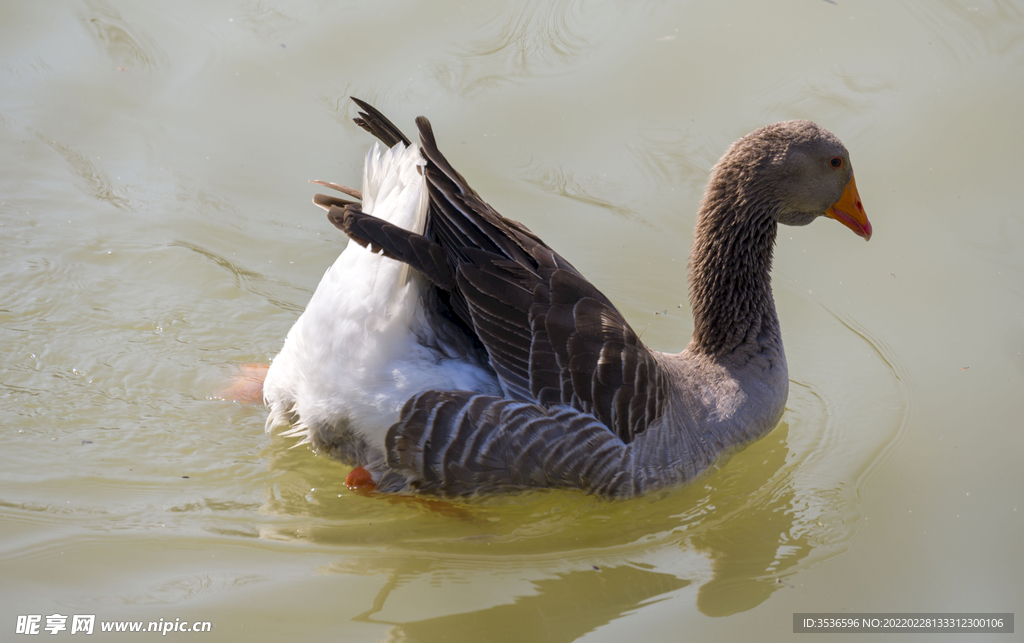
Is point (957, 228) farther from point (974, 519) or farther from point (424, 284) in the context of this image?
point (424, 284)

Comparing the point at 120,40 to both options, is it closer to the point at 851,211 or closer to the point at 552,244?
the point at 552,244

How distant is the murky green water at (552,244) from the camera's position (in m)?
3.57

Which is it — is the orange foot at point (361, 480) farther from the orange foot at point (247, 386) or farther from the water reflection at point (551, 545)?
the orange foot at point (247, 386)

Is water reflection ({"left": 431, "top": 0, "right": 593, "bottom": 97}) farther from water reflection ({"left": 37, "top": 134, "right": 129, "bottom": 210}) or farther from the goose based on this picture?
the goose

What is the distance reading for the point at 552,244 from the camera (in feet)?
17.9

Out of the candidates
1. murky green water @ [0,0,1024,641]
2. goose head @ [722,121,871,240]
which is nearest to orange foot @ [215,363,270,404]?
murky green water @ [0,0,1024,641]

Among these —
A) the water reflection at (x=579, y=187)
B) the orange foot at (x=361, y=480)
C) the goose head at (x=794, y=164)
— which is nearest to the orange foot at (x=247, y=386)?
the orange foot at (x=361, y=480)

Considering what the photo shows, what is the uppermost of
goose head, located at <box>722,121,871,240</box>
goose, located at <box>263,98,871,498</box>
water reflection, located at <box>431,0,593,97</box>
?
water reflection, located at <box>431,0,593,97</box>

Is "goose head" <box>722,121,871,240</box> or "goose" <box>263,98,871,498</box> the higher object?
"goose head" <box>722,121,871,240</box>

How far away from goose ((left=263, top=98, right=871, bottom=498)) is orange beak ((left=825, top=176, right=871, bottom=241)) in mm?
161

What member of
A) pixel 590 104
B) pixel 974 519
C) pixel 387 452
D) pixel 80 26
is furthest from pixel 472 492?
pixel 80 26

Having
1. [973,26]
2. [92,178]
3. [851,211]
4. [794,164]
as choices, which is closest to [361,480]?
[794,164]

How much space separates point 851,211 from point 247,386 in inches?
126

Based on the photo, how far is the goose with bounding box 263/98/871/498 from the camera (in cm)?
369
